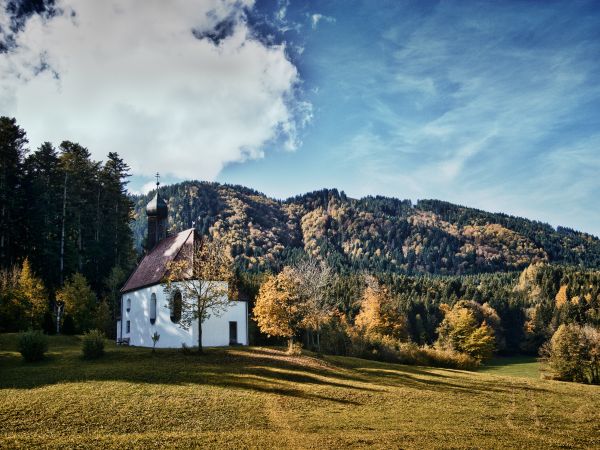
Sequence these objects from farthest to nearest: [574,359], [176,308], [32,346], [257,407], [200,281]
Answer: [574,359] < [176,308] < [200,281] < [32,346] < [257,407]

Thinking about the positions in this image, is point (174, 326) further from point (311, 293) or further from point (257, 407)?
point (257, 407)

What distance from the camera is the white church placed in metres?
36.5

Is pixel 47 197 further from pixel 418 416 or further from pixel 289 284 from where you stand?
pixel 418 416

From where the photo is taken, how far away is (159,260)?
Result: 41.4 metres

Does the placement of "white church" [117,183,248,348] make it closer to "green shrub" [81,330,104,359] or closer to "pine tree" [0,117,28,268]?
"green shrub" [81,330,104,359]

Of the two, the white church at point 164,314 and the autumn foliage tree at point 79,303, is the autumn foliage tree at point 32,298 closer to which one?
the autumn foliage tree at point 79,303

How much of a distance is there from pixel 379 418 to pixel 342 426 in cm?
238

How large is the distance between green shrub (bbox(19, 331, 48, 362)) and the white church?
8241mm

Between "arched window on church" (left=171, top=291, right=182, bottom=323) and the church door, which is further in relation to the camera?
the church door

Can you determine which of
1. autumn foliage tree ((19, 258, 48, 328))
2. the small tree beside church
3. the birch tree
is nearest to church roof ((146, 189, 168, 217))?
autumn foliage tree ((19, 258, 48, 328))

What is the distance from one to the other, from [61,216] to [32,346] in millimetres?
30620

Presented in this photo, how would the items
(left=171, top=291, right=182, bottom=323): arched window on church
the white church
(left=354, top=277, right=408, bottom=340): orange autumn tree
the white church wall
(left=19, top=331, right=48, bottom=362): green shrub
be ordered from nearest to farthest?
(left=19, top=331, right=48, bottom=362): green shrub, (left=171, top=291, right=182, bottom=323): arched window on church, the white church wall, the white church, (left=354, top=277, right=408, bottom=340): orange autumn tree

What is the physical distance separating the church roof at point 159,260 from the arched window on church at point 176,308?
1.96 meters

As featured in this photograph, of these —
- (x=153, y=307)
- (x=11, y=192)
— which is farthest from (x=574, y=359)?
(x=11, y=192)
